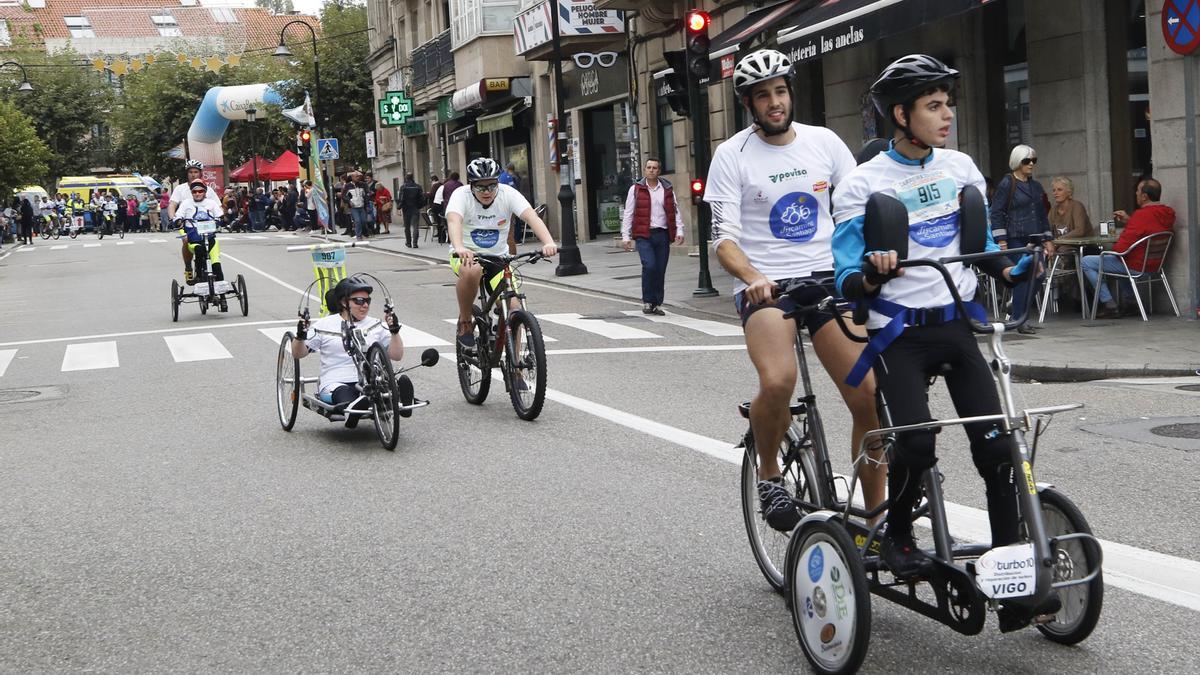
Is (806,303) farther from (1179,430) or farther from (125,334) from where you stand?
(125,334)

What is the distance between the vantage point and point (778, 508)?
15.5 feet

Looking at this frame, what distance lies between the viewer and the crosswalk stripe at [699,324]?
15.0 metres

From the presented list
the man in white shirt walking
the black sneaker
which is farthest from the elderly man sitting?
the black sneaker

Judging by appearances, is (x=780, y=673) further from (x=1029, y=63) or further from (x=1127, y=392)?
(x=1029, y=63)

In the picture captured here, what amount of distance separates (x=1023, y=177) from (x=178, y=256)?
90.7 feet

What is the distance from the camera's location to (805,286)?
464cm

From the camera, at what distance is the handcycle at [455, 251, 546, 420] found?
9.40 meters

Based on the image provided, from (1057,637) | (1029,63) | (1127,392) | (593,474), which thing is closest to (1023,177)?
(1029,63)

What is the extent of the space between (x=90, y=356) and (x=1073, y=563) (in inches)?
501

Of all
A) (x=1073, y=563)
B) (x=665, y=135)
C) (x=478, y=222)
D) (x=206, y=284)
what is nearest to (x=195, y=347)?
(x=206, y=284)

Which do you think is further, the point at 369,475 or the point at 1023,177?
the point at 1023,177

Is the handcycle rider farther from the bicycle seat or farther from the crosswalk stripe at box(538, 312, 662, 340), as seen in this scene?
the crosswalk stripe at box(538, 312, 662, 340)

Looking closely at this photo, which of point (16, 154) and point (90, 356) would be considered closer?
point (90, 356)

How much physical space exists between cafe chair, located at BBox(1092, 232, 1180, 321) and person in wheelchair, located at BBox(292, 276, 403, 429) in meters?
7.47
